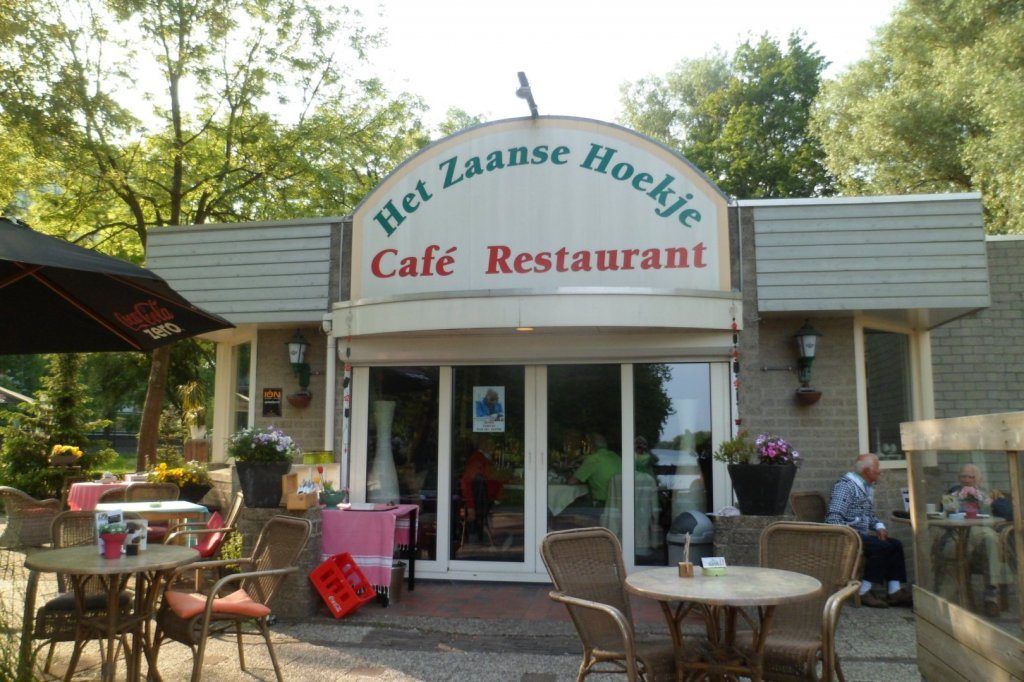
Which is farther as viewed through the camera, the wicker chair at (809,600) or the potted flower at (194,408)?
the potted flower at (194,408)

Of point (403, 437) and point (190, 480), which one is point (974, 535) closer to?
point (403, 437)

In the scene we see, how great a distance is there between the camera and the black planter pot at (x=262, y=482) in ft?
22.4

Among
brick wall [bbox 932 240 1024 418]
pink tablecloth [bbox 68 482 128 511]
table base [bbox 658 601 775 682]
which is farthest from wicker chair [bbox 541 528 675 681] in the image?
pink tablecloth [bbox 68 482 128 511]

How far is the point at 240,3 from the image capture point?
13.9 metres

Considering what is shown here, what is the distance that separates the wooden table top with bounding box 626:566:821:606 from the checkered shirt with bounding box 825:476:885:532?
303 cm

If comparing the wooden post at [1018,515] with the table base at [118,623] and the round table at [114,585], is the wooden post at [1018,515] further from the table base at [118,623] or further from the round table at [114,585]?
the table base at [118,623]

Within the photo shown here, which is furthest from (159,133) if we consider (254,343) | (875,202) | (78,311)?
(875,202)

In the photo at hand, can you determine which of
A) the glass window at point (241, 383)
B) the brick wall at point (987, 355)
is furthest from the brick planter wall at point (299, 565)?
the brick wall at point (987, 355)

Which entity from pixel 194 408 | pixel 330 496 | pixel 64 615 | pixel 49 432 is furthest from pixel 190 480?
pixel 194 408

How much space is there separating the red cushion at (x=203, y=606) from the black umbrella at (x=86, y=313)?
59.5 inches

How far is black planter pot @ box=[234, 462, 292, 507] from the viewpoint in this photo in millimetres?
6836

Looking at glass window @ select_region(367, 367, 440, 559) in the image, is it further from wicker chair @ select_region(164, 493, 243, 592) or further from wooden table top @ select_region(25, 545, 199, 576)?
wooden table top @ select_region(25, 545, 199, 576)

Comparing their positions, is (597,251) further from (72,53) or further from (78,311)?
(72,53)

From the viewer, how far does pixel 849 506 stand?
709 centimetres
